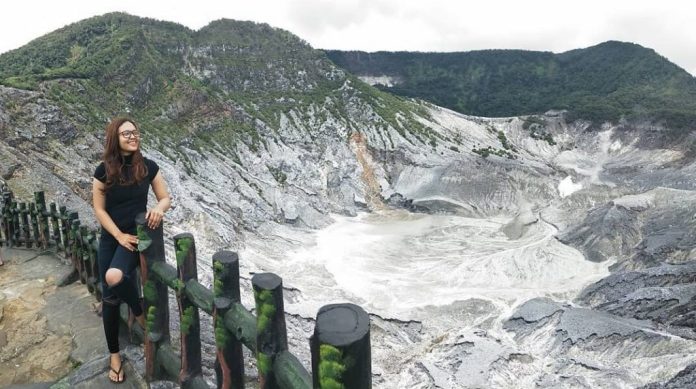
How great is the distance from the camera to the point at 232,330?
3102 millimetres

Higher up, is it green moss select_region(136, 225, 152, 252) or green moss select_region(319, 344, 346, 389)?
green moss select_region(136, 225, 152, 252)

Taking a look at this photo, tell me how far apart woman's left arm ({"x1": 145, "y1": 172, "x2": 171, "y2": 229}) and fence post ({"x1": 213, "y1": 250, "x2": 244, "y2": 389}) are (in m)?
1.04

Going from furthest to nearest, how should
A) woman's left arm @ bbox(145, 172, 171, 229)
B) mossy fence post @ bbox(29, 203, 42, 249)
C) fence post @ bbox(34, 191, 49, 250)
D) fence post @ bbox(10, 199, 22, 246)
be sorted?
1. fence post @ bbox(10, 199, 22, 246)
2. mossy fence post @ bbox(29, 203, 42, 249)
3. fence post @ bbox(34, 191, 49, 250)
4. woman's left arm @ bbox(145, 172, 171, 229)

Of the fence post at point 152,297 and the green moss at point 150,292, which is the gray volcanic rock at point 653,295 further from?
the green moss at point 150,292

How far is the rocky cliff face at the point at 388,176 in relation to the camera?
17.5 meters

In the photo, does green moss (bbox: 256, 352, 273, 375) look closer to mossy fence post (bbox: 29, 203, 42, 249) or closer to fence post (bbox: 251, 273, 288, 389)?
fence post (bbox: 251, 273, 288, 389)

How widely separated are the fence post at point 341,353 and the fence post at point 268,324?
0.61 m

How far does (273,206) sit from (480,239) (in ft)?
47.0

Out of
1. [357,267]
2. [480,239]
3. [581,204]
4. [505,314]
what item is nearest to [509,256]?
[480,239]

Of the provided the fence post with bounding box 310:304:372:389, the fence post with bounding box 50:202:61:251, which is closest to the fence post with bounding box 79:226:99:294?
the fence post with bounding box 50:202:61:251

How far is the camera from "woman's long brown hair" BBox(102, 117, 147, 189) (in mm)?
4043

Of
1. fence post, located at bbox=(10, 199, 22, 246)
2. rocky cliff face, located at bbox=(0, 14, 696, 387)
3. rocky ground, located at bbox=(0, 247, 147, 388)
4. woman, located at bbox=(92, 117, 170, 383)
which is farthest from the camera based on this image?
rocky cliff face, located at bbox=(0, 14, 696, 387)

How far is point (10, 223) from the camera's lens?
8.58 meters

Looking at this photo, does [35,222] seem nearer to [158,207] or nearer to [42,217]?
[42,217]
